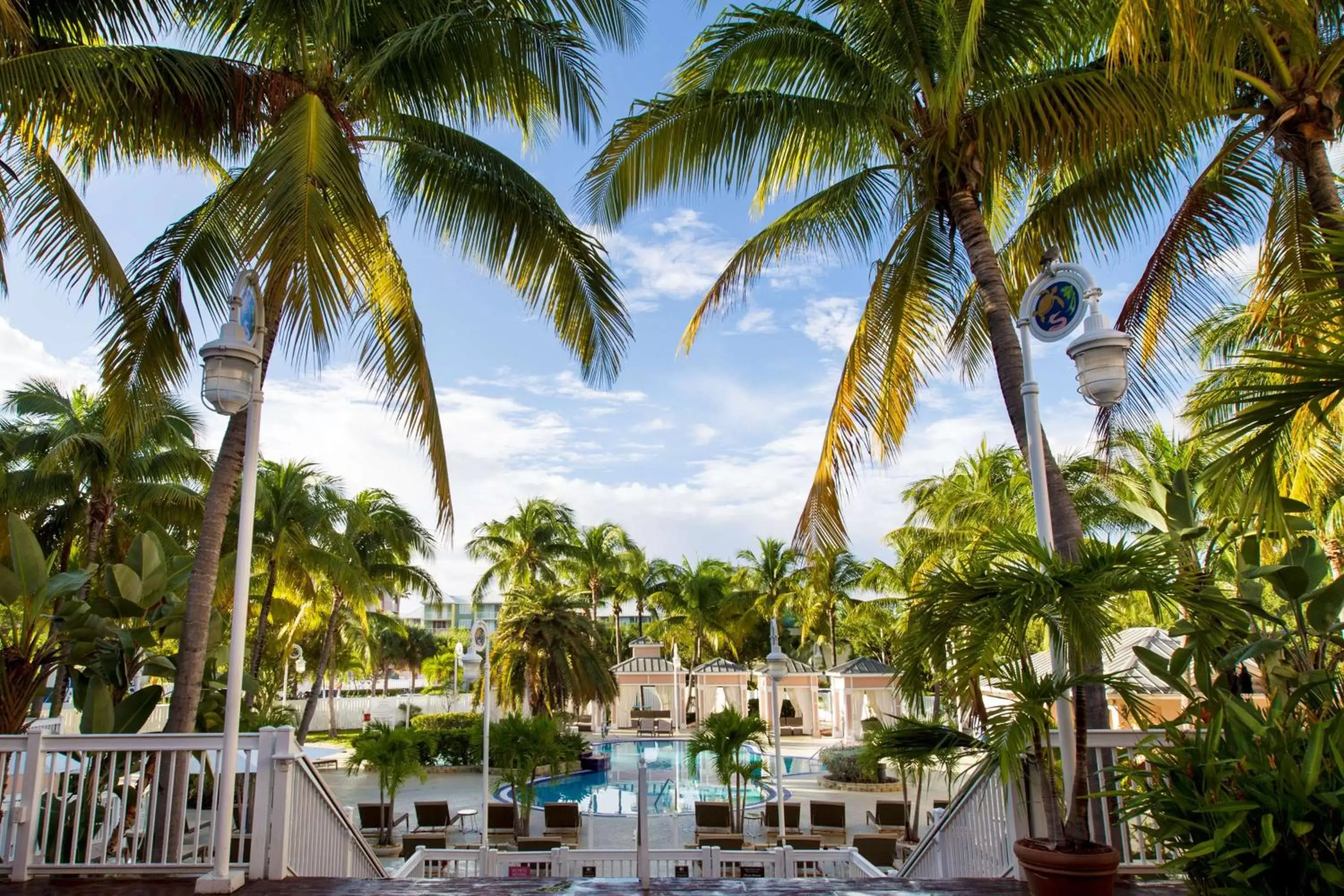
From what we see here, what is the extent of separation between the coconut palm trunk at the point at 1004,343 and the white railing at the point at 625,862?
3698 mm

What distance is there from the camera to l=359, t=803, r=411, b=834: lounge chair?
14141 millimetres

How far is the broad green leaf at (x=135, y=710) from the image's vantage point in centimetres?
677

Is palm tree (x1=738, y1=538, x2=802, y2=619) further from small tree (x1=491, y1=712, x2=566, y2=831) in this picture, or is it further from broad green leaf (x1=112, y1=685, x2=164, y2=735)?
broad green leaf (x1=112, y1=685, x2=164, y2=735)

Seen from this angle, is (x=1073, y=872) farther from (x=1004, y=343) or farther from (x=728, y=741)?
(x=728, y=741)

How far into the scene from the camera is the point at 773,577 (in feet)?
124

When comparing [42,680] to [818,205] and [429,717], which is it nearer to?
[818,205]

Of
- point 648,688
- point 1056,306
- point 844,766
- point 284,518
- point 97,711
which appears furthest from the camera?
point 648,688

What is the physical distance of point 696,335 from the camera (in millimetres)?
10461

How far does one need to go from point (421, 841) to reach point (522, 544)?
845 inches

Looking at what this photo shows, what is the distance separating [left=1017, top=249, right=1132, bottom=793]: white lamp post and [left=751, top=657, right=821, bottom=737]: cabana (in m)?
25.8

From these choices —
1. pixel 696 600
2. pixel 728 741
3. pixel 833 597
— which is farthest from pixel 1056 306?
pixel 696 600

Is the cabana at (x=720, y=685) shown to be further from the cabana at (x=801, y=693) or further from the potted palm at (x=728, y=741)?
the potted palm at (x=728, y=741)

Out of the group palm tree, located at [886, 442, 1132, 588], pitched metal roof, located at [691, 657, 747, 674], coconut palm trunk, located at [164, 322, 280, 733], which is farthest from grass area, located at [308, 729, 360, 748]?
coconut palm trunk, located at [164, 322, 280, 733]

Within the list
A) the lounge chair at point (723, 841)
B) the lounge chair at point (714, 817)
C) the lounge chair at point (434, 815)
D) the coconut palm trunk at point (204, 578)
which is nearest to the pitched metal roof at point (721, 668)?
the lounge chair at point (714, 817)
